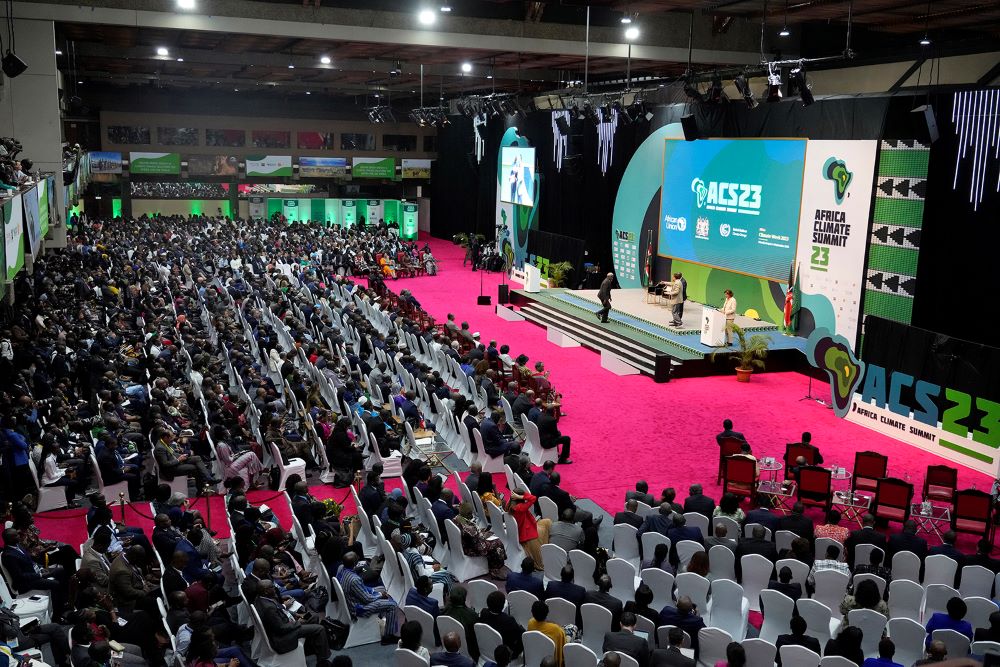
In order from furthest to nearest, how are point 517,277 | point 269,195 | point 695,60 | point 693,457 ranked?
point 269,195
point 517,277
point 695,60
point 693,457

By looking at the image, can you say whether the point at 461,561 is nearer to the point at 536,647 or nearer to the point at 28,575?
the point at 536,647

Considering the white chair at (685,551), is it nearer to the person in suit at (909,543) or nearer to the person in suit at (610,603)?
the person in suit at (610,603)

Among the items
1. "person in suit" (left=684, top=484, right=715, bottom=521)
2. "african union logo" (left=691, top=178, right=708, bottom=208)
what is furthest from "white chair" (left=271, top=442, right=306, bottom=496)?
"african union logo" (left=691, top=178, right=708, bottom=208)

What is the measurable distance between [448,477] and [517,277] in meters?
18.6

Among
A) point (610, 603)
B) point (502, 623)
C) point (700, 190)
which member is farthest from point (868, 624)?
point (700, 190)

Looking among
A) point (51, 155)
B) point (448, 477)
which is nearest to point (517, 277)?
point (51, 155)

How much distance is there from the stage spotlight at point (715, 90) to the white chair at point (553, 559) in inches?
467

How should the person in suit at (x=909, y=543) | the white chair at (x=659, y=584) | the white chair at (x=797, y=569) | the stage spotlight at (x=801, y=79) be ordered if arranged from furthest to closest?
the stage spotlight at (x=801, y=79)
the person in suit at (x=909, y=543)
the white chair at (x=797, y=569)
the white chair at (x=659, y=584)

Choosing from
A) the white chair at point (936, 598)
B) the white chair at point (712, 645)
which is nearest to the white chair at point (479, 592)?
the white chair at point (712, 645)

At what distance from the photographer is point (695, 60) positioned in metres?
22.4

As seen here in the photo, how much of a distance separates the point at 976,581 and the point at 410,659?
5.19m

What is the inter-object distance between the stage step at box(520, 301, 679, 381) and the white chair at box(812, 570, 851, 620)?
917cm

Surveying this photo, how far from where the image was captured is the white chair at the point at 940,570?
809 cm

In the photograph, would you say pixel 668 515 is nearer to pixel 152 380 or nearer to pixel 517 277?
pixel 152 380
